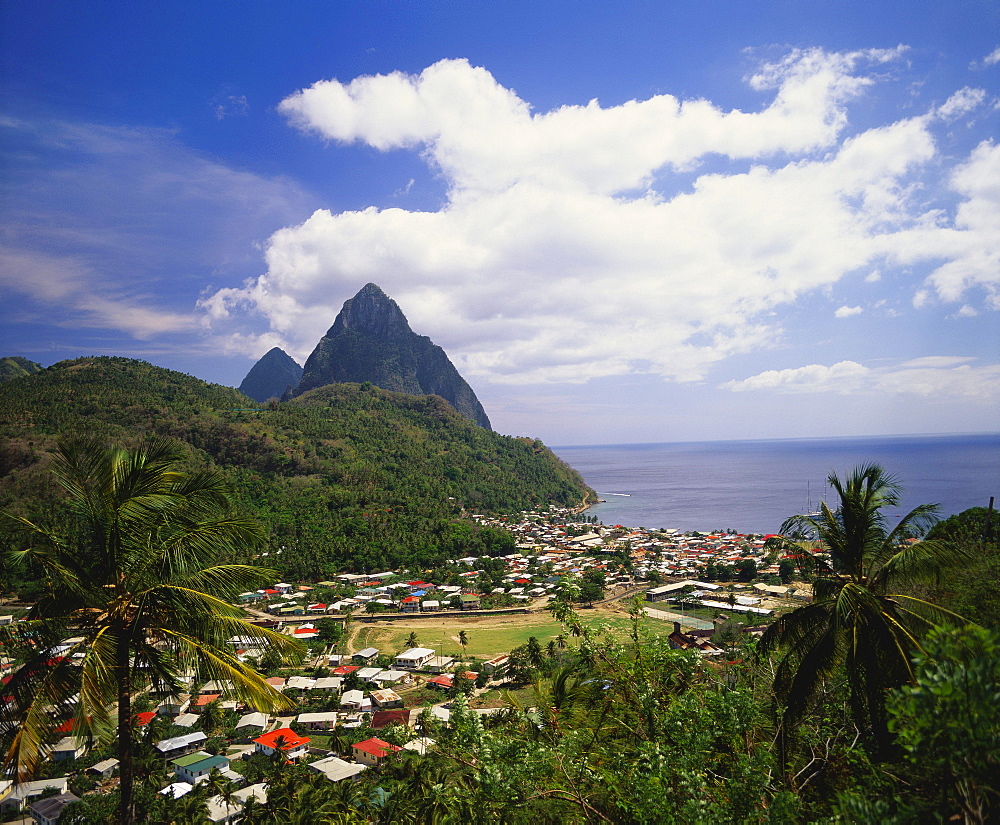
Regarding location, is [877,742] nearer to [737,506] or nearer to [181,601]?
[181,601]

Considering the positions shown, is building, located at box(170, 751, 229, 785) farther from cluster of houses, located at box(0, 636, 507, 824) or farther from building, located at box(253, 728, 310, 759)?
building, located at box(253, 728, 310, 759)

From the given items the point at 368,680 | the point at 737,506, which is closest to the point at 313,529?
the point at 368,680

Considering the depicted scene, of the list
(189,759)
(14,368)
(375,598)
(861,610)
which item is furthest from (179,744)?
(14,368)

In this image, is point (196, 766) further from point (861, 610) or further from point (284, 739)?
point (861, 610)

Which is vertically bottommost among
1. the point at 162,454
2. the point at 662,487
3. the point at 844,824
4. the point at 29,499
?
the point at 662,487

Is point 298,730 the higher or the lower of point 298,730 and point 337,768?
the lower

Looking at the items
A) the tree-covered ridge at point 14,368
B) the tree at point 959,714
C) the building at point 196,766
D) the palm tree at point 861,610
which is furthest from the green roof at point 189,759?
the tree-covered ridge at point 14,368
